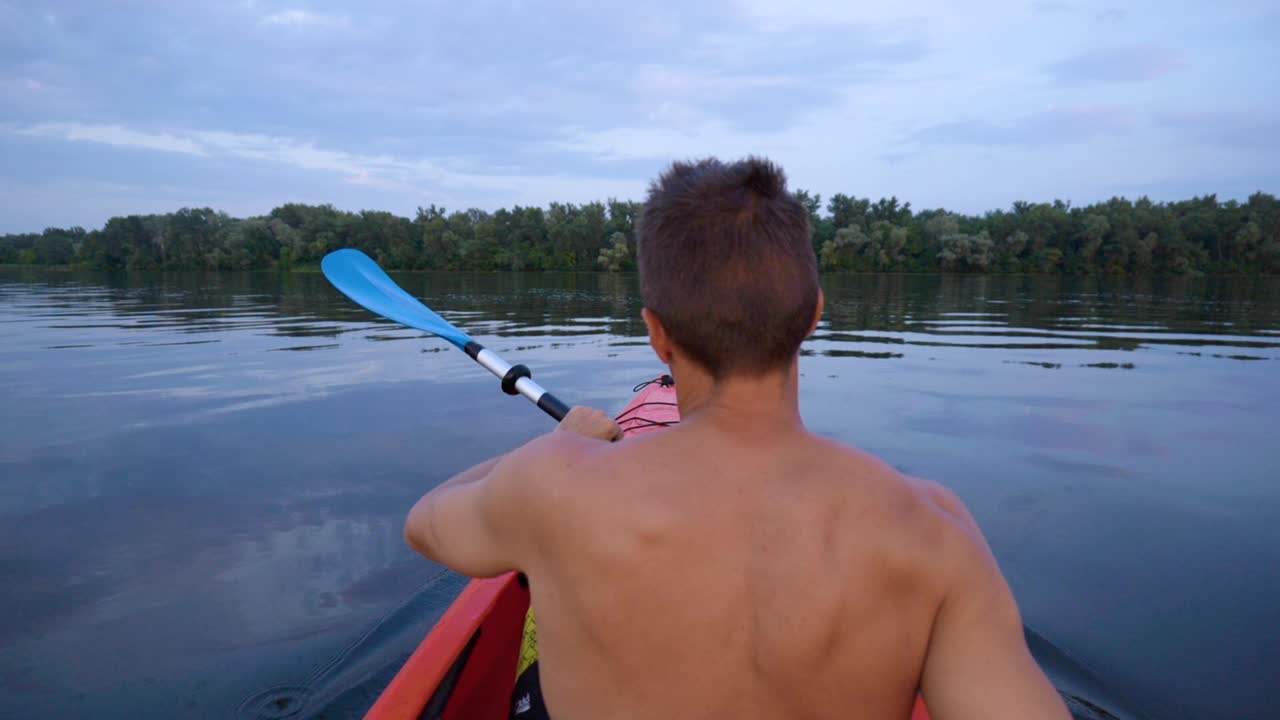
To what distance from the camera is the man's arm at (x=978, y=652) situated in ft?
3.58

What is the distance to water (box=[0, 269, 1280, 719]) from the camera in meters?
3.21

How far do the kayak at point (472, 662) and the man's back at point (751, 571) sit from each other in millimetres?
1010

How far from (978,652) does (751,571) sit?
15.3 inches

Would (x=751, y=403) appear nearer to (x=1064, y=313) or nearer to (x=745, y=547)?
(x=745, y=547)

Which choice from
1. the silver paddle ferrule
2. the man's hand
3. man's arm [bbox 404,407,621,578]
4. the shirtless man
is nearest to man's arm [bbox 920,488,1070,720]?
the shirtless man

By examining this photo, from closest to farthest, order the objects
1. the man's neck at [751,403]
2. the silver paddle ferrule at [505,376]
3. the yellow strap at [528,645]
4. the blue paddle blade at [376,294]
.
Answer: the man's neck at [751,403], the yellow strap at [528,645], the silver paddle ferrule at [505,376], the blue paddle blade at [376,294]

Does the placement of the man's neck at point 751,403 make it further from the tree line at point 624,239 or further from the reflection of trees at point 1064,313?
the tree line at point 624,239

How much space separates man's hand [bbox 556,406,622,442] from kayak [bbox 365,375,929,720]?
17.8 inches

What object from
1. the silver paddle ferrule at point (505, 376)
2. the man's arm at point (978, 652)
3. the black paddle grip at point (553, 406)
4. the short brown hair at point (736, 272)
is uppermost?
the short brown hair at point (736, 272)

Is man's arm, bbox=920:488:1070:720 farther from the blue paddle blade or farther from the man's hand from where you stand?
the blue paddle blade

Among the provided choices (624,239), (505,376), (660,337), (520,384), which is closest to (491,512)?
(660,337)

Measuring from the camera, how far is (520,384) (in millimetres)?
3145

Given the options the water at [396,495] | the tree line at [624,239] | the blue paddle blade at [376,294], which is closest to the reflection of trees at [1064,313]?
the water at [396,495]

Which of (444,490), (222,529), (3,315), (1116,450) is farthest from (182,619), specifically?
(3,315)
